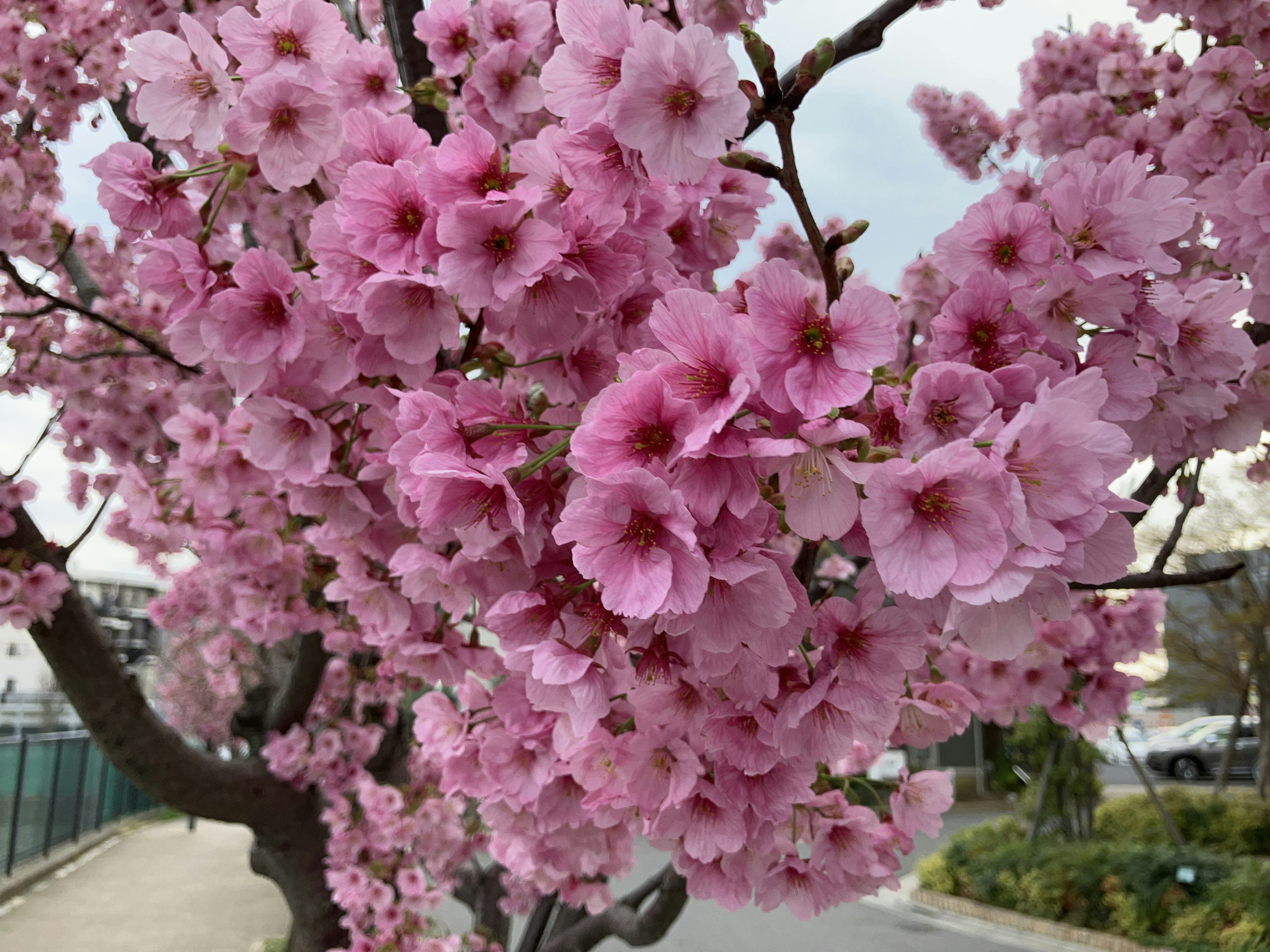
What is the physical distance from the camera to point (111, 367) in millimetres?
3533

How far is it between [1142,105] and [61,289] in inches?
199

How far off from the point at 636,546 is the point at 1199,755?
20.4m

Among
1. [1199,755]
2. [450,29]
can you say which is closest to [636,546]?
[450,29]

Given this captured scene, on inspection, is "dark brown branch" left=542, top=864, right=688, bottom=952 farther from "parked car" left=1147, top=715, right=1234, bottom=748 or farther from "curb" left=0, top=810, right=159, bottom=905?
"parked car" left=1147, top=715, right=1234, bottom=748

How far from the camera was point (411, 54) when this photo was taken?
6.30 feet

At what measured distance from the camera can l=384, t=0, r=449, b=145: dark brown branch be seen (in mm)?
1887

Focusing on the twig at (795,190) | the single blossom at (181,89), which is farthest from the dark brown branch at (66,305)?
the twig at (795,190)

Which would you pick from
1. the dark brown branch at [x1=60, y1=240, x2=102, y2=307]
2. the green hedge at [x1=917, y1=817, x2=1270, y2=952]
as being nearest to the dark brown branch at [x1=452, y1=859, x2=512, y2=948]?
the dark brown branch at [x1=60, y1=240, x2=102, y2=307]

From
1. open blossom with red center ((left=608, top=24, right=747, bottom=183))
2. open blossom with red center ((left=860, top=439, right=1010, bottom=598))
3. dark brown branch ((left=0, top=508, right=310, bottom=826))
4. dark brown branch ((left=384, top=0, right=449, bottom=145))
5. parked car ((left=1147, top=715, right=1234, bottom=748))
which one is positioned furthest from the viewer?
parked car ((left=1147, top=715, right=1234, bottom=748))

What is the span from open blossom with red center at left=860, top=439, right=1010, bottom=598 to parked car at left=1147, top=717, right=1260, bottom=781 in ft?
63.4

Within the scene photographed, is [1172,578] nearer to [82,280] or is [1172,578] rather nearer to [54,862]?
[82,280]

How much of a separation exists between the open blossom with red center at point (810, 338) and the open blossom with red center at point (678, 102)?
0.15 metres

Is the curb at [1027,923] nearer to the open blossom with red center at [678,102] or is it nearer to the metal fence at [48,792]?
the open blossom with red center at [678,102]

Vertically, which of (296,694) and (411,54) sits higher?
(411,54)
